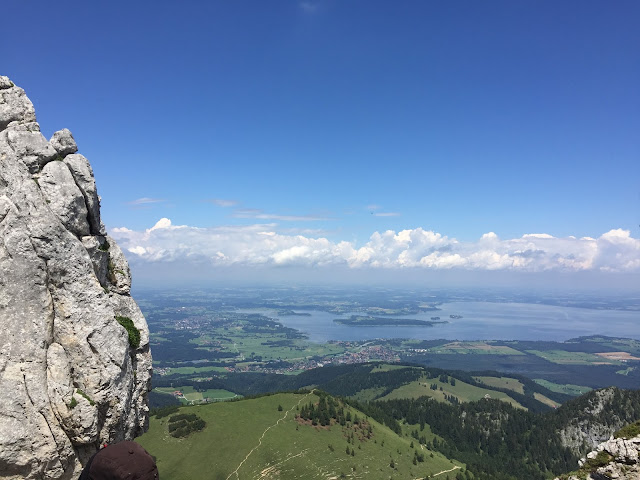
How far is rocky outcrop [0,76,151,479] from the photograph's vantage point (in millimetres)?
17625

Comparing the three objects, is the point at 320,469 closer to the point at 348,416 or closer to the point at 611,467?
the point at 348,416

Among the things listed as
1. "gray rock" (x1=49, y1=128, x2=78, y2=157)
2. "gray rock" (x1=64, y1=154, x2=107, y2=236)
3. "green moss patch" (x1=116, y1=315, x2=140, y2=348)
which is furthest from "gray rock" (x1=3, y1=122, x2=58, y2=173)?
"green moss patch" (x1=116, y1=315, x2=140, y2=348)

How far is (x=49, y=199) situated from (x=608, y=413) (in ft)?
714

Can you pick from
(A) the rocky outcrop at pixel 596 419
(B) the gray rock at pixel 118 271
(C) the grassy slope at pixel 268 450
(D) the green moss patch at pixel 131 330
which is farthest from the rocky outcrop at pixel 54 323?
(A) the rocky outcrop at pixel 596 419

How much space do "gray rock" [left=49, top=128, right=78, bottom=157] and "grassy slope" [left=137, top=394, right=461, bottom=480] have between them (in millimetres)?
85464

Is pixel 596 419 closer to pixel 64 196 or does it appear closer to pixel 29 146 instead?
pixel 64 196

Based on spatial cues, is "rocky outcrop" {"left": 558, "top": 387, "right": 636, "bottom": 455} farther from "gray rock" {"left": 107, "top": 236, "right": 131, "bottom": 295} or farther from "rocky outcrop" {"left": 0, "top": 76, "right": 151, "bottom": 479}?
"rocky outcrop" {"left": 0, "top": 76, "right": 151, "bottom": 479}

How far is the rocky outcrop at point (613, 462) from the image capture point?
26.0 metres

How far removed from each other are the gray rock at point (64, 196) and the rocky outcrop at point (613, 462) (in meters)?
42.0

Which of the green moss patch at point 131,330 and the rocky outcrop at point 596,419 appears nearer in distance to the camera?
Answer: the green moss patch at point 131,330

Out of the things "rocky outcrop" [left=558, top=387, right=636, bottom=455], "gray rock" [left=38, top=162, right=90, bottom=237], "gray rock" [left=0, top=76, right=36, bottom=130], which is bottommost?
"rocky outcrop" [left=558, top=387, right=636, bottom=455]

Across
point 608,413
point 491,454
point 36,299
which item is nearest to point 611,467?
point 36,299

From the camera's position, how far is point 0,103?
2402 cm

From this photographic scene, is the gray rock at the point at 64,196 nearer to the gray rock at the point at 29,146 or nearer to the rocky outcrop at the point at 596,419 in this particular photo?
the gray rock at the point at 29,146
